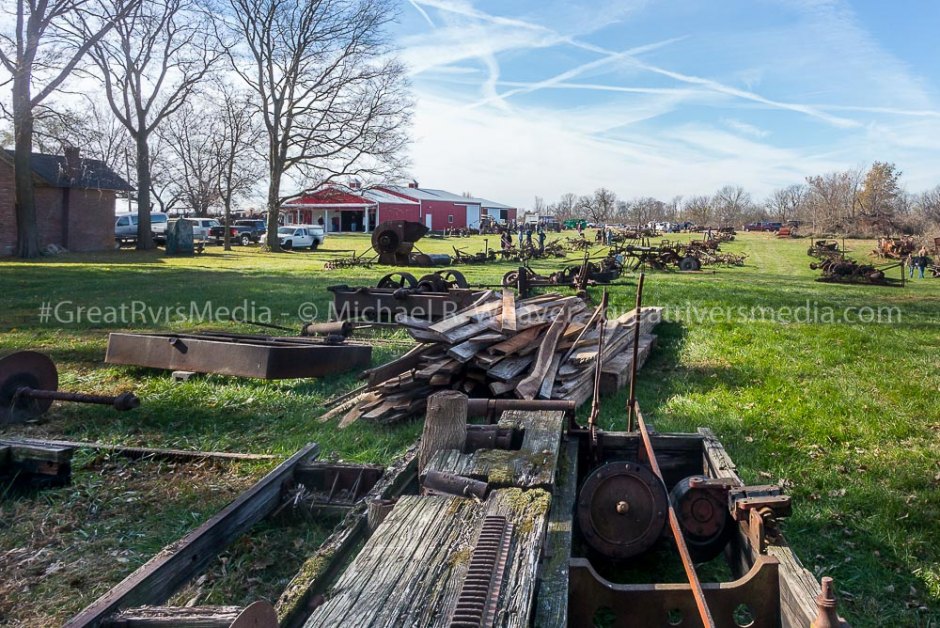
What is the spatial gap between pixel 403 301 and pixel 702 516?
8163 mm

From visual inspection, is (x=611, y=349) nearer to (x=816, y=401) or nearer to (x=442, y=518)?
(x=816, y=401)

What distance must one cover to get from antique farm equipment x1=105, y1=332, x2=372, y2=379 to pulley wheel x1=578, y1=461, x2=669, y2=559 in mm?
5044

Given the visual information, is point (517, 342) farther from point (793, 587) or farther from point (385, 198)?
point (385, 198)

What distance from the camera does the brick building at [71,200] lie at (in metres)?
34.1

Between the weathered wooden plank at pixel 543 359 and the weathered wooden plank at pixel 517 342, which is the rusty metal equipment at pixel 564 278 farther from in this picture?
the weathered wooden plank at pixel 517 342

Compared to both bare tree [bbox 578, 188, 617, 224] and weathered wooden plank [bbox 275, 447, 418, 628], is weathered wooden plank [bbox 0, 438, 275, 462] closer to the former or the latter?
weathered wooden plank [bbox 275, 447, 418, 628]

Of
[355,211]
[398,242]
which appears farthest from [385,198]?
[398,242]

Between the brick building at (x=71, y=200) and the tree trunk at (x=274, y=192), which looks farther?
the tree trunk at (x=274, y=192)

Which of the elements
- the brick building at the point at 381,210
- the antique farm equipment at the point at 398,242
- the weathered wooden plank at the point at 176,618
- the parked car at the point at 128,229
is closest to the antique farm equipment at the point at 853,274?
the antique farm equipment at the point at 398,242

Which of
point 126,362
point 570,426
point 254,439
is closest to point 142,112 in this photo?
point 126,362

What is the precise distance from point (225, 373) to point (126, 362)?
1.45 metres

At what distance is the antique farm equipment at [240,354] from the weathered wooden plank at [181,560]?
150 inches

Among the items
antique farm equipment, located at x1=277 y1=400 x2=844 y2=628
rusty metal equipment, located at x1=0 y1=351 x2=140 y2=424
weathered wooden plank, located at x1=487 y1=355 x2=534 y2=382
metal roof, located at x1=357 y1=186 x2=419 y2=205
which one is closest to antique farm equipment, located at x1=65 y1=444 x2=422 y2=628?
antique farm equipment, located at x1=277 y1=400 x2=844 y2=628

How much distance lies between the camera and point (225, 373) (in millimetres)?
7660
